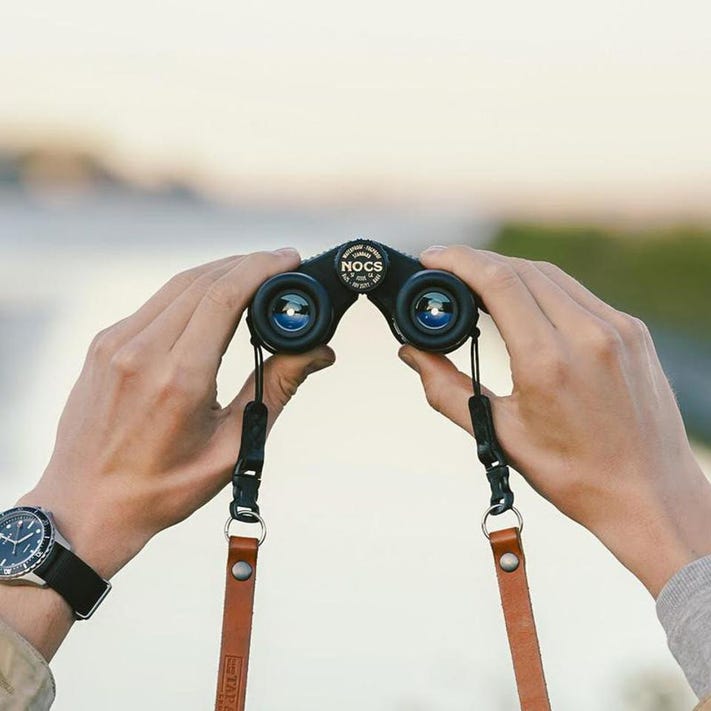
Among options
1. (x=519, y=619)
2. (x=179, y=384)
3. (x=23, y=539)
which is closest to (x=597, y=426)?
(x=519, y=619)

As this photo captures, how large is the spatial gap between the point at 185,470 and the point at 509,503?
0.57 metres

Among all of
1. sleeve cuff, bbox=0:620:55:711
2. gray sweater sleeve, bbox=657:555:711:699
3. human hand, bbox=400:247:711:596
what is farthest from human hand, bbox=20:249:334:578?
gray sweater sleeve, bbox=657:555:711:699

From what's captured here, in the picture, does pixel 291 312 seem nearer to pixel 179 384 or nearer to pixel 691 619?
pixel 179 384

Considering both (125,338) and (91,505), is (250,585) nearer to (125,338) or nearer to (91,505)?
(91,505)

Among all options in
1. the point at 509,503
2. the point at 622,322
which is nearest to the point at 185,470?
the point at 509,503

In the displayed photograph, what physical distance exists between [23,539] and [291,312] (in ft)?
2.12

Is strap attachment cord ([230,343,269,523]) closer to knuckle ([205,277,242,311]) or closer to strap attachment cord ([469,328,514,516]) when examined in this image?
knuckle ([205,277,242,311])

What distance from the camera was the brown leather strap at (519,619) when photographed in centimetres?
236

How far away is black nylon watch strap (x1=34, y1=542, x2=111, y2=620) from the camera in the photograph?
2406 mm

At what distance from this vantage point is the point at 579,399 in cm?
242

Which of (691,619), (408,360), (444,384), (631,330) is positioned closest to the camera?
(691,619)

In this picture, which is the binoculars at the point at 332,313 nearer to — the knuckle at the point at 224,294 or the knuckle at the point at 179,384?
the knuckle at the point at 224,294

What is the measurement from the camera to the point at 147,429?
8.23 ft

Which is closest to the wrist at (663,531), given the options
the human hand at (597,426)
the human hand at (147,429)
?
the human hand at (597,426)
